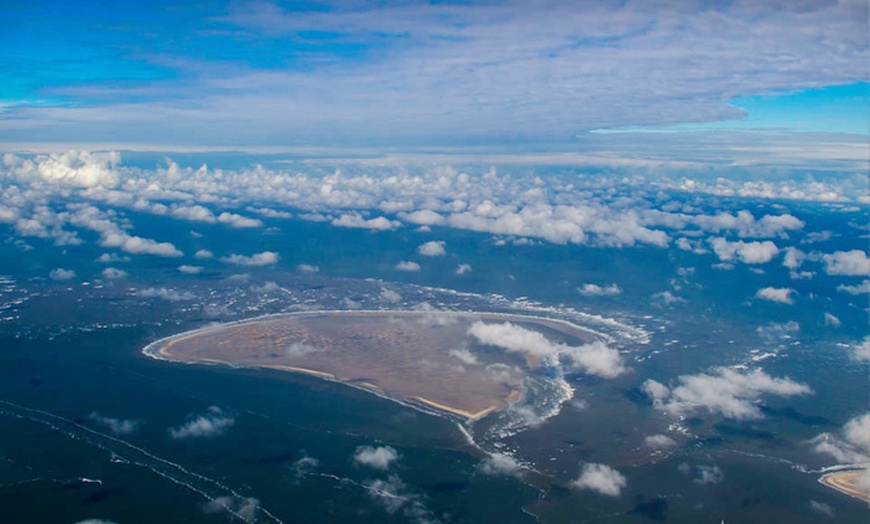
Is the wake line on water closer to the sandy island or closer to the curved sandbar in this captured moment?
the curved sandbar

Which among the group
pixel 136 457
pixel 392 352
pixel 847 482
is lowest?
pixel 847 482

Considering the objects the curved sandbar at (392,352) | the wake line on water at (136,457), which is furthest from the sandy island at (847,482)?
the wake line on water at (136,457)

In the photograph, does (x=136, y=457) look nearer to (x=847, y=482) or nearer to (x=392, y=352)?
(x=392, y=352)

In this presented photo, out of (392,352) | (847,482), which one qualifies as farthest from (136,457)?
(847,482)

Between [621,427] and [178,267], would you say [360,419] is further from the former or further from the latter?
[178,267]

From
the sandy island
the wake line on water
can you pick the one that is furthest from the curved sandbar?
the sandy island

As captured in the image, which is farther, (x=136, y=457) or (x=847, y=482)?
(x=136, y=457)
